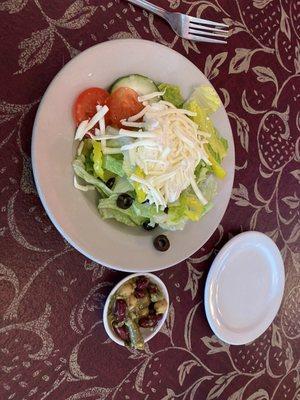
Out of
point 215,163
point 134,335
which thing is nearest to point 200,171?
point 215,163

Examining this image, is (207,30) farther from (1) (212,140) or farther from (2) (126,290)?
(2) (126,290)

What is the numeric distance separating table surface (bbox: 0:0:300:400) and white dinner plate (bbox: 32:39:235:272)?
71mm

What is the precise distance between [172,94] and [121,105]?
0.14 meters

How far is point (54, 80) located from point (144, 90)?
0.20 m

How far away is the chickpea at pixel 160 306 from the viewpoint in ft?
3.52

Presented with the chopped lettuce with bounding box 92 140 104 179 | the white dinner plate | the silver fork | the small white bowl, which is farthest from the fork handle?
the small white bowl

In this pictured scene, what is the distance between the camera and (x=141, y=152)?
944mm

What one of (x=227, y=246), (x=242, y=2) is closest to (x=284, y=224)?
(x=227, y=246)

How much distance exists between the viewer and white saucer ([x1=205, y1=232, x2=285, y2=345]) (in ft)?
4.01

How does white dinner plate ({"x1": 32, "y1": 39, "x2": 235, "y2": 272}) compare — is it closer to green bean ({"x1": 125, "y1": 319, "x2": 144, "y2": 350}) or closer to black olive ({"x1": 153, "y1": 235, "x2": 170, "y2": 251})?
black olive ({"x1": 153, "y1": 235, "x2": 170, "y2": 251})

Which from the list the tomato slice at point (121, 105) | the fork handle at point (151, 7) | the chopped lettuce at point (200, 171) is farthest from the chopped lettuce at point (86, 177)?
the fork handle at point (151, 7)

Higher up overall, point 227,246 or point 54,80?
point 54,80

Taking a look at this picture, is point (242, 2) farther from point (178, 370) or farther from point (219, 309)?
point (178, 370)

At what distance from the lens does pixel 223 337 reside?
1.24 m
